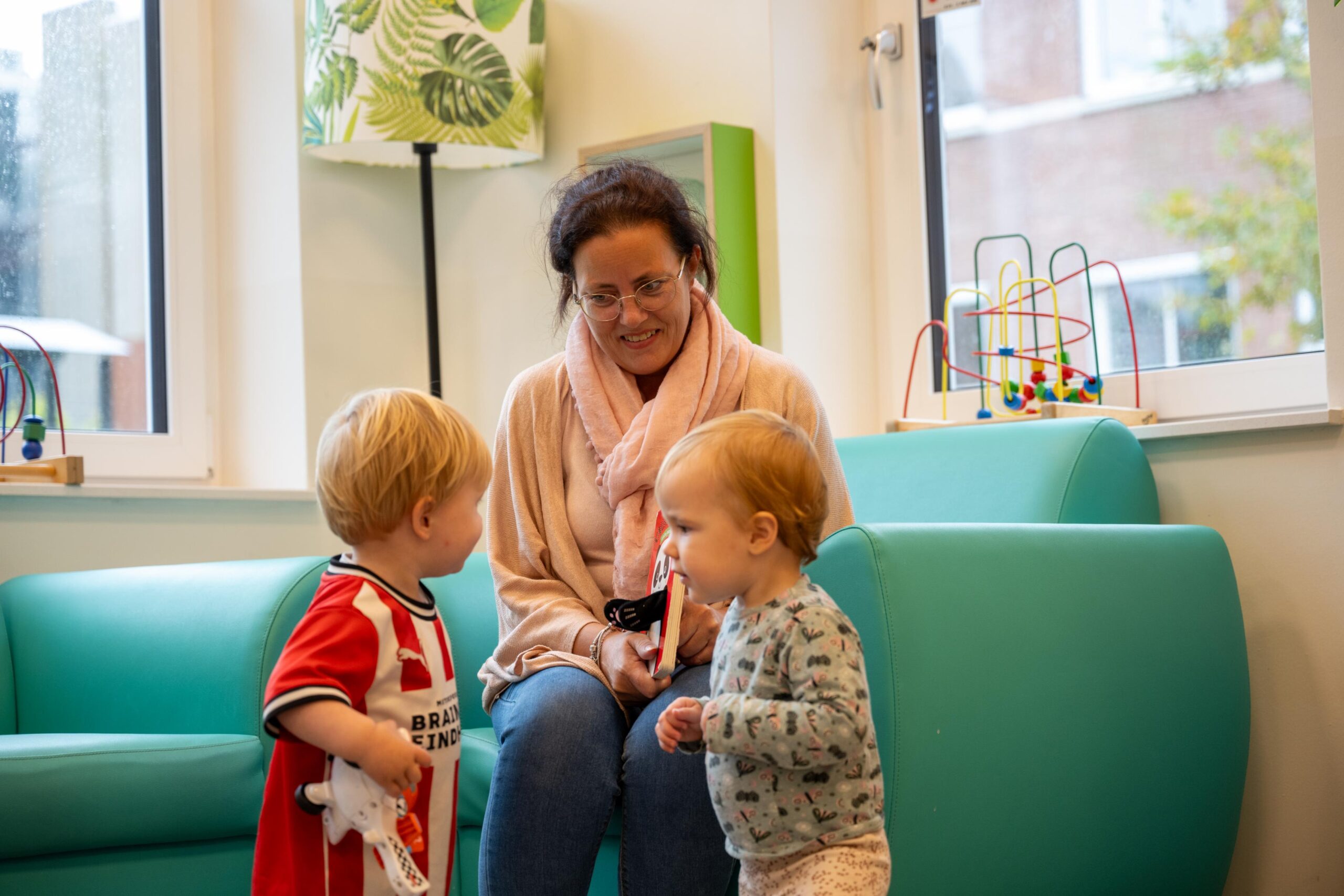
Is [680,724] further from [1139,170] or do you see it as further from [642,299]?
[1139,170]

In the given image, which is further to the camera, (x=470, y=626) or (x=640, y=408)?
(x=470, y=626)

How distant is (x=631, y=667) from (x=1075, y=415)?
1053 millimetres

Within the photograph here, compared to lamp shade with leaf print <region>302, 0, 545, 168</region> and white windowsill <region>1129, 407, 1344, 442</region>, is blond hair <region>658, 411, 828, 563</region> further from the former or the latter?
lamp shade with leaf print <region>302, 0, 545, 168</region>

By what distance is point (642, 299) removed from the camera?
5.16ft

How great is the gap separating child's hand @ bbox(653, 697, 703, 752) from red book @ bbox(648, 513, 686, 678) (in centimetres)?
28

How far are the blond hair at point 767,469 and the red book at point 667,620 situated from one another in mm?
264

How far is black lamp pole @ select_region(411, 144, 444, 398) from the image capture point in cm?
274

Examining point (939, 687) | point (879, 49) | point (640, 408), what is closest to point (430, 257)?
point (879, 49)

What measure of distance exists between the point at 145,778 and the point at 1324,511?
162cm

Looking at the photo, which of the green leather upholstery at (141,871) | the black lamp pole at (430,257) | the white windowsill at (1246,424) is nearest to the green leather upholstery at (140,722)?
the green leather upholstery at (141,871)

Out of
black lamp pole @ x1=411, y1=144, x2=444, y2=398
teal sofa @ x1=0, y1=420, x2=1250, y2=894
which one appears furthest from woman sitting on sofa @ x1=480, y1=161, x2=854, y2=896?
black lamp pole @ x1=411, y1=144, x2=444, y2=398

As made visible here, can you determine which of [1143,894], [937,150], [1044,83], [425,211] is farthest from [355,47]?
[1143,894]

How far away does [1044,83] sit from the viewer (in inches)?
94.8

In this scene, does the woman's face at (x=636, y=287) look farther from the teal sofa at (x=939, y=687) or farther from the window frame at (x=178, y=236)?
the window frame at (x=178, y=236)
